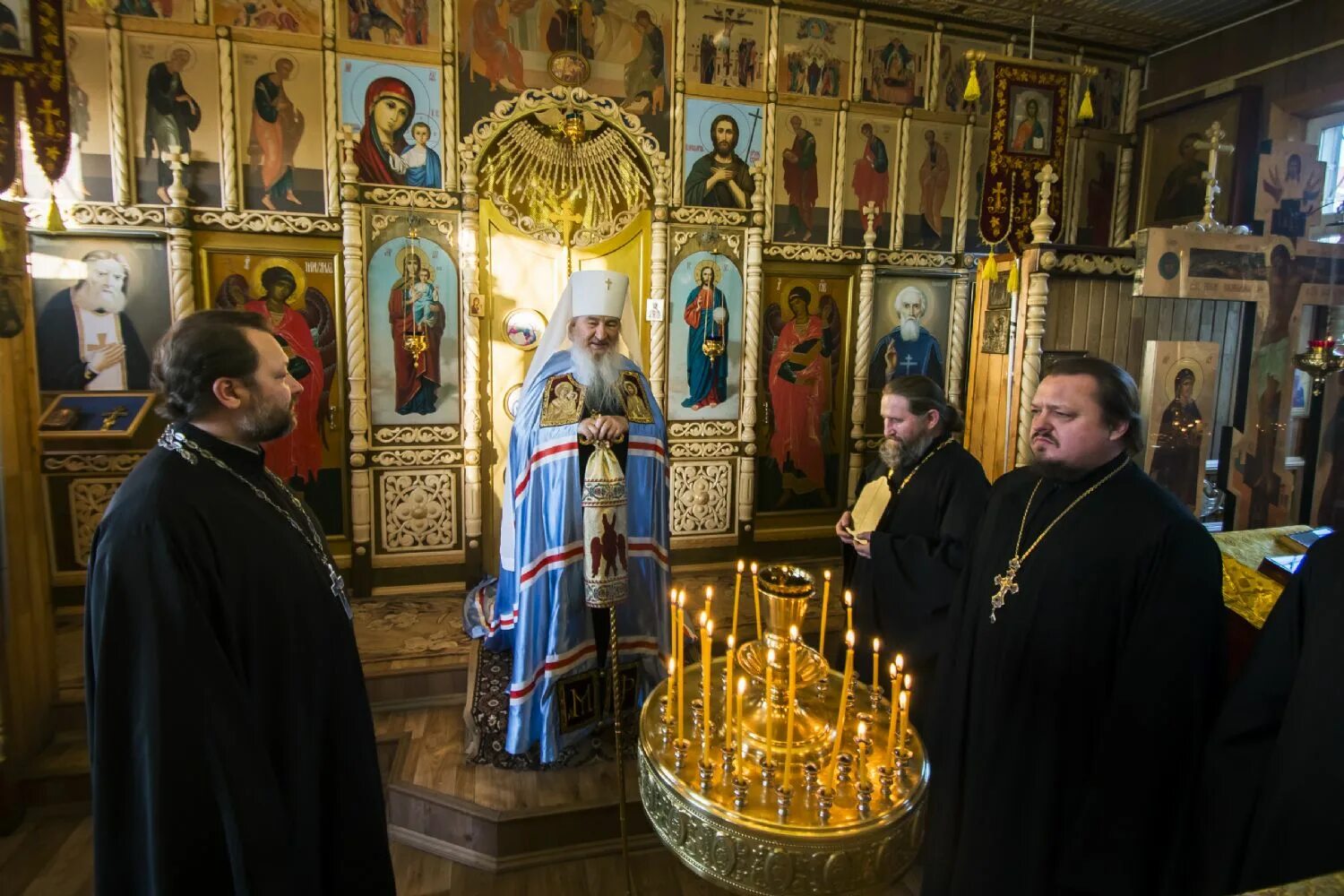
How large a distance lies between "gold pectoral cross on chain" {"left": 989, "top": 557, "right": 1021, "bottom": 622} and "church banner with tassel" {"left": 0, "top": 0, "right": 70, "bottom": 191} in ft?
15.0

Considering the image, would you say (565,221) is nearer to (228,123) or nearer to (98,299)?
(228,123)

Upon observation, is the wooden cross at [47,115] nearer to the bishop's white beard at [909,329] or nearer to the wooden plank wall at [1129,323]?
the wooden plank wall at [1129,323]

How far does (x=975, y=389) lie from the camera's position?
5137mm

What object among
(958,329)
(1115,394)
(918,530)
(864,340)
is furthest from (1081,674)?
(958,329)

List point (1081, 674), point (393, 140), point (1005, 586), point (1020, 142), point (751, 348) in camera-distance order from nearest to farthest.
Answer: point (1081, 674) → point (1005, 586) → point (1020, 142) → point (393, 140) → point (751, 348)

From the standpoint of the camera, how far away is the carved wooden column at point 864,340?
6.70 m

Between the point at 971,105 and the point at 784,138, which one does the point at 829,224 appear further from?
the point at 971,105

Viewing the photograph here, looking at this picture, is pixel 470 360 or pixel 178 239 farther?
pixel 470 360

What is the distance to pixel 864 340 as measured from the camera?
6.84 meters

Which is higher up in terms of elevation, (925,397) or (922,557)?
(925,397)

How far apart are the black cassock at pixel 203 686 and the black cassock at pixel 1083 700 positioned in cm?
209

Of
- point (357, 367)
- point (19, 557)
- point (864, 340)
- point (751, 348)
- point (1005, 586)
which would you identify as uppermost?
point (864, 340)

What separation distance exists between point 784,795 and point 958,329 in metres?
6.40

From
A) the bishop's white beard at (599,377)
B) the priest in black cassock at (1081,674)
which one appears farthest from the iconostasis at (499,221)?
the priest in black cassock at (1081,674)
